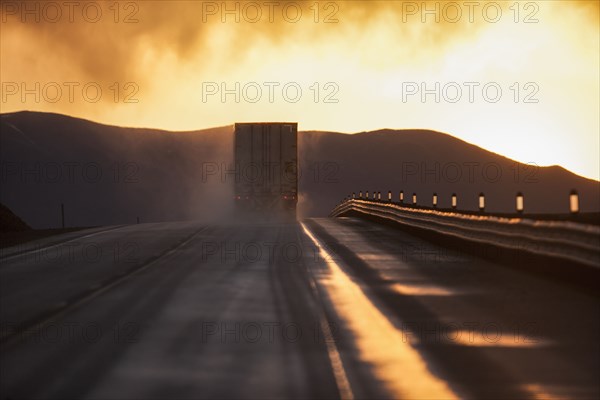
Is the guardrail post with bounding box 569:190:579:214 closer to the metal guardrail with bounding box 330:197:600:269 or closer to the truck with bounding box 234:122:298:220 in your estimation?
the metal guardrail with bounding box 330:197:600:269

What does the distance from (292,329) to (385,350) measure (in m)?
1.87

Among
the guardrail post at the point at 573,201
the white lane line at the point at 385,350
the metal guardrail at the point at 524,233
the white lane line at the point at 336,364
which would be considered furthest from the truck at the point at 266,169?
the white lane line at the point at 336,364

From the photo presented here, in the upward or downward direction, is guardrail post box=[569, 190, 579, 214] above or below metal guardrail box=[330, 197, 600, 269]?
above

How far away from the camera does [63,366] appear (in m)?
11.1

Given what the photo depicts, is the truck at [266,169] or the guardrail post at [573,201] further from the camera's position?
the truck at [266,169]

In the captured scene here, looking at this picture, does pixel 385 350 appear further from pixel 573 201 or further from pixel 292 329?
pixel 573 201

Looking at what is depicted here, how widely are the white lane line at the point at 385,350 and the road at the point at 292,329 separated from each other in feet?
0.07

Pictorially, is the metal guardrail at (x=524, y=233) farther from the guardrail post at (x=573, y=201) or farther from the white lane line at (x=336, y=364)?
the white lane line at (x=336, y=364)

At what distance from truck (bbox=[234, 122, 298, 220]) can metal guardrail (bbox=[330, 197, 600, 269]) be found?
24536 millimetres

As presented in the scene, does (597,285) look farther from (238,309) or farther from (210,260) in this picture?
(210,260)

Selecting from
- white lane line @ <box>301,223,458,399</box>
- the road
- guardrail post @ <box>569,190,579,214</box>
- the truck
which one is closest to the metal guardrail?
the road

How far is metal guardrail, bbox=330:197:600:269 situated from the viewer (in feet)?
58.3

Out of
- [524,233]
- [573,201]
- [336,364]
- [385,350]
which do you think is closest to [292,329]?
[385,350]

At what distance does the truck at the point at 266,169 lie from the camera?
59625 millimetres
